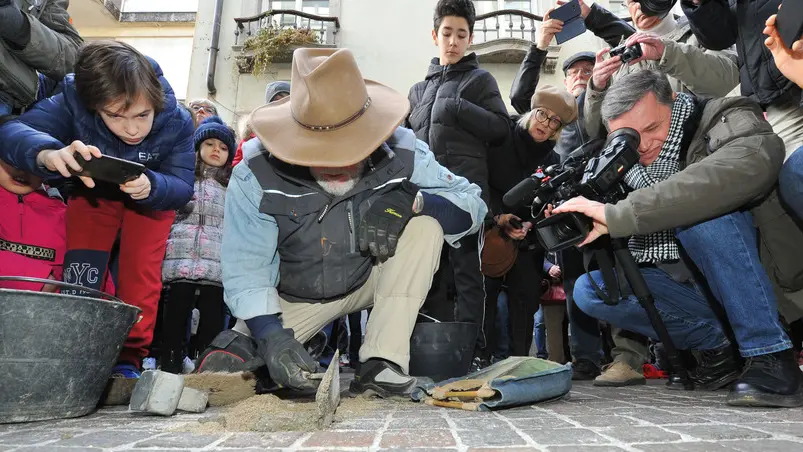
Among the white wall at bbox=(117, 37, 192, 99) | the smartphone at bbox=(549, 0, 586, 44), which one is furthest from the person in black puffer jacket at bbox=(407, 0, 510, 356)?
the white wall at bbox=(117, 37, 192, 99)

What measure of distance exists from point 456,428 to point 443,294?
1512 millimetres

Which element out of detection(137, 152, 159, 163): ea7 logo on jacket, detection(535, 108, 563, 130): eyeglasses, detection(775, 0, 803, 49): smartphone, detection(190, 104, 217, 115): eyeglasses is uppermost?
detection(190, 104, 217, 115): eyeglasses

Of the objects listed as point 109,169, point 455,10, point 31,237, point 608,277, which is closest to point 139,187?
point 109,169

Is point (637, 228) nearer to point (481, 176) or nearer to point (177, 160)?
point (481, 176)

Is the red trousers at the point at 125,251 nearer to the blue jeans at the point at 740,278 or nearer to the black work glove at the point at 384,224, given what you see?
the black work glove at the point at 384,224

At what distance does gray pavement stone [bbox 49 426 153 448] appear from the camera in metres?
1.13

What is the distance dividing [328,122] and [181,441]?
979 mm

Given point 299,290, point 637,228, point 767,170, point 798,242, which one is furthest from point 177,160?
point 798,242

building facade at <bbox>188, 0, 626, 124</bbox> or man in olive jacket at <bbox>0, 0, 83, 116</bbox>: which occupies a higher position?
building facade at <bbox>188, 0, 626, 124</bbox>

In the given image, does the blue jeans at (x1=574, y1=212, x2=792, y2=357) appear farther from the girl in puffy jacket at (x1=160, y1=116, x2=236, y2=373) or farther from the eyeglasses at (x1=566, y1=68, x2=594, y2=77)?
the girl in puffy jacket at (x1=160, y1=116, x2=236, y2=373)

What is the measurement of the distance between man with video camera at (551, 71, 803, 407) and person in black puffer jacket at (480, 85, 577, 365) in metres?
0.95

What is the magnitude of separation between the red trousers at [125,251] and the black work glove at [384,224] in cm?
94

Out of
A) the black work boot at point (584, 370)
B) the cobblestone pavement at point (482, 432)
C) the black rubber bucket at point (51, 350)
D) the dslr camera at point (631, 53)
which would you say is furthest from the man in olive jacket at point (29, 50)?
the black work boot at point (584, 370)

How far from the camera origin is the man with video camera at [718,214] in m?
1.67
